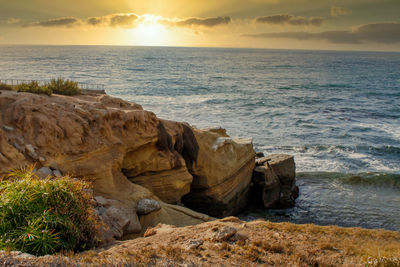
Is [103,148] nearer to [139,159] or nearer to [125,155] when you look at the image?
[125,155]

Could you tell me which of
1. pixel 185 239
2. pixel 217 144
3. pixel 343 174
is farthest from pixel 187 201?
pixel 343 174

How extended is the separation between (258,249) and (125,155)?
7.13 metres

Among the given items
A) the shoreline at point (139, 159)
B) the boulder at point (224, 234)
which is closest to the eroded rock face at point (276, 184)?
the shoreline at point (139, 159)

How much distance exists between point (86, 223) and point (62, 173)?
368cm

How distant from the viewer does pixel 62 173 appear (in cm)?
954

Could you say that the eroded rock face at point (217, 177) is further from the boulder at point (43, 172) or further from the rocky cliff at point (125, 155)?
the boulder at point (43, 172)

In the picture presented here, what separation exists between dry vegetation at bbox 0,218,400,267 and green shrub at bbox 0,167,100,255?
617 millimetres

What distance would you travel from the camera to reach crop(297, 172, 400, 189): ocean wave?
18.0 meters

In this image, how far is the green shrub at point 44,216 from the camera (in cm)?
551

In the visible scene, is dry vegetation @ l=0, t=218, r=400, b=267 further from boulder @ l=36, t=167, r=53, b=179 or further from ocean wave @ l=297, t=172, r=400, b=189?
ocean wave @ l=297, t=172, r=400, b=189

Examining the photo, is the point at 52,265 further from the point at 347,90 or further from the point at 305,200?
the point at 347,90

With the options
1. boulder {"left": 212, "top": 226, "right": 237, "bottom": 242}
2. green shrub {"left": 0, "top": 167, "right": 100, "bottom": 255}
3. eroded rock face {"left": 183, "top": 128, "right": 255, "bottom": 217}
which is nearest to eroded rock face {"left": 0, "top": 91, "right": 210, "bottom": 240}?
eroded rock face {"left": 183, "top": 128, "right": 255, "bottom": 217}

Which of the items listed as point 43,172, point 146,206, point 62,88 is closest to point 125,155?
point 146,206

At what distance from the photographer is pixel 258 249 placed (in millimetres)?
6453
